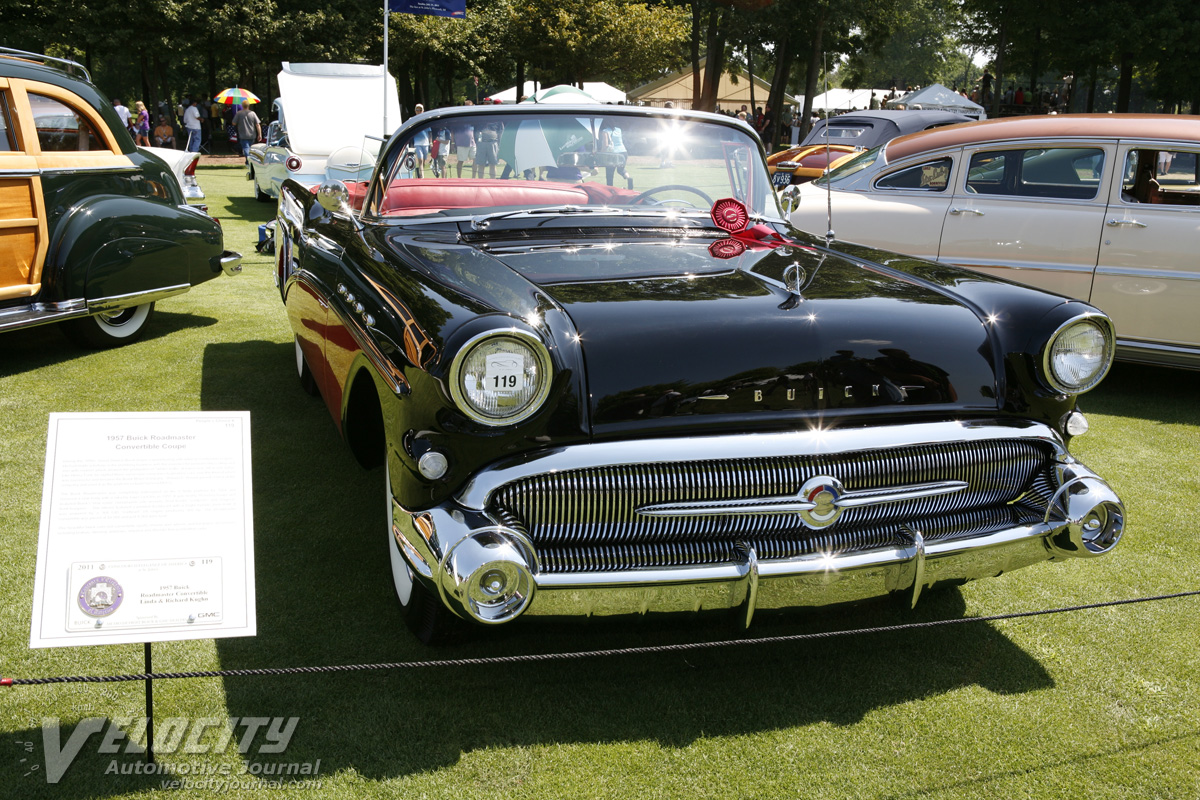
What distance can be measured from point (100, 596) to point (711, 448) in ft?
4.65

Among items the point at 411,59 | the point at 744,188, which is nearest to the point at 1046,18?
the point at 411,59

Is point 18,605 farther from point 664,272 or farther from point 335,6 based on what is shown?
point 335,6

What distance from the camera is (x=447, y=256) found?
289 cm

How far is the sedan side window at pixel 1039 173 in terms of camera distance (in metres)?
5.88

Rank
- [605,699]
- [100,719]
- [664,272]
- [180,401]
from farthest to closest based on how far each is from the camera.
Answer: [180,401] < [664,272] < [605,699] < [100,719]

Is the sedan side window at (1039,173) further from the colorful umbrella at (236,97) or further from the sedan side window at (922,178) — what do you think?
the colorful umbrella at (236,97)

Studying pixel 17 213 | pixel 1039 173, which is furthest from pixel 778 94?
pixel 17 213

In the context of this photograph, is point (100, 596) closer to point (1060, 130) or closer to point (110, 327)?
point (110, 327)

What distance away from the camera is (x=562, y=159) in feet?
12.6

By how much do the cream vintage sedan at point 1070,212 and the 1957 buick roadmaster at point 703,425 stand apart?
314cm

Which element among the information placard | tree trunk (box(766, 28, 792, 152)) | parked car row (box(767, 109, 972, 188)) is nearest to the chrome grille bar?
the information placard

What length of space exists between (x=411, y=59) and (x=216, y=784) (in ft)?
116

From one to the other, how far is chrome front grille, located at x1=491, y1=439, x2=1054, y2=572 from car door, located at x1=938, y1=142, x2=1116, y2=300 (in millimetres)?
3756

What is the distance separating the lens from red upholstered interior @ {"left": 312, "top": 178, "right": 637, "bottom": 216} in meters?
3.64
